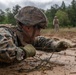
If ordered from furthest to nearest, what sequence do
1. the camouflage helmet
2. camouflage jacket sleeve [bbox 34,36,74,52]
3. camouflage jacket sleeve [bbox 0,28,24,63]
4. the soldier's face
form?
camouflage jacket sleeve [bbox 34,36,74,52] < the soldier's face < the camouflage helmet < camouflage jacket sleeve [bbox 0,28,24,63]

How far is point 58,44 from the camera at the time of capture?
4.56 meters

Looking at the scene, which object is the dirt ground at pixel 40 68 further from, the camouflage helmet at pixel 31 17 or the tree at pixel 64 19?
the tree at pixel 64 19

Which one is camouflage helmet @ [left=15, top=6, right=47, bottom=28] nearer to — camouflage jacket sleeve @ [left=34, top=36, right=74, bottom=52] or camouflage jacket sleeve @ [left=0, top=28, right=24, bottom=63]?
camouflage jacket sleeve @ [left=34, top=36, right=74, bottom=52]

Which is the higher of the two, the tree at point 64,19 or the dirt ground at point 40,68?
the dirt ground at point 40,68

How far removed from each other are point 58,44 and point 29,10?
734 millimetres

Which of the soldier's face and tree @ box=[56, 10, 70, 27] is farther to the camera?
tree @ box=[56, 10, 70, 27]

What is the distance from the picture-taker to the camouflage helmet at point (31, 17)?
418 centimetres

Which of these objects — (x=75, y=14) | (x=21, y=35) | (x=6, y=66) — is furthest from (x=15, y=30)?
(x=75, y=14)

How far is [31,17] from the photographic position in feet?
13.7

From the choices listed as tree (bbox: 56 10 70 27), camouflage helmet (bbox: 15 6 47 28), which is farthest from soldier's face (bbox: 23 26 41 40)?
tree (bbox: 56 10 70 27)

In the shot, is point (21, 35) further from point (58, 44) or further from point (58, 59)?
point (58, 59)

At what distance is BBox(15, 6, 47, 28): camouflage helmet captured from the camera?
418 centimetres

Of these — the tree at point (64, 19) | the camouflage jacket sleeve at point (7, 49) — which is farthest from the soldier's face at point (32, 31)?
the tree at point (64, 19)

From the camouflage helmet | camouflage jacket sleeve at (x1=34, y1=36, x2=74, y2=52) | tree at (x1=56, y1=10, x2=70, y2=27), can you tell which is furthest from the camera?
tree at (x1=56, y1=10, x2=70, y2=27)
